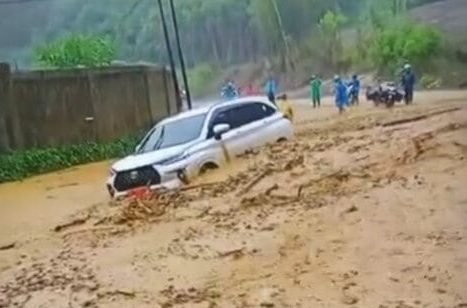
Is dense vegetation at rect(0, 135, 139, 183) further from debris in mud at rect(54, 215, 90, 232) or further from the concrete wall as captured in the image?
debris in mud at rect(54, 215, 90, 232)

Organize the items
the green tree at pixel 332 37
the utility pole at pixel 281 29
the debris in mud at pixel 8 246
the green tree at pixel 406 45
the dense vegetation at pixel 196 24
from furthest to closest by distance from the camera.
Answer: the dense vegetation at pixel 196 24 < the utility pole at pixel 281 29 < the green tree at pixel 332 37 < the green tree at pixel 406 45 < the debris in mud at pixel 8 246

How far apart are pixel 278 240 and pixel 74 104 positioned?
16.9 meters

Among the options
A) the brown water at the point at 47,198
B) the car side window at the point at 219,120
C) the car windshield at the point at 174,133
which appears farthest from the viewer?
the car side window at the point at 219,120

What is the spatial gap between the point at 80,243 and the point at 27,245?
1.16m

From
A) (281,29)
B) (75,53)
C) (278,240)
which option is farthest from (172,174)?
(281,29)

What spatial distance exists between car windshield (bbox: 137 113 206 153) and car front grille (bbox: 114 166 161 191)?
0.71 meters

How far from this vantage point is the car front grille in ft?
45.7

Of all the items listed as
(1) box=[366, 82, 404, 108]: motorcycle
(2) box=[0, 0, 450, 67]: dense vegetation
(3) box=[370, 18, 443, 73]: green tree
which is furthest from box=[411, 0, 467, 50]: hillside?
(2) box=[0, 0, 450, 67]: dense vegetation

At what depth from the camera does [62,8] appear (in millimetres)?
74125

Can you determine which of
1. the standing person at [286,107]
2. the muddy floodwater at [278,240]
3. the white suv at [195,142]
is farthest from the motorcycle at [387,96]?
the muddy floodwater at [278,240]

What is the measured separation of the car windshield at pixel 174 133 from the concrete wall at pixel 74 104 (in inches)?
303

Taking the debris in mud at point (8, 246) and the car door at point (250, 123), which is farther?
the car door at point (250, 123)

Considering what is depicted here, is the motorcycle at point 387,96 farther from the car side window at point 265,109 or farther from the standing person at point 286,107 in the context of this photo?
the car side window at point 265,109

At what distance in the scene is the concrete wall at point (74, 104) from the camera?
2278cm
